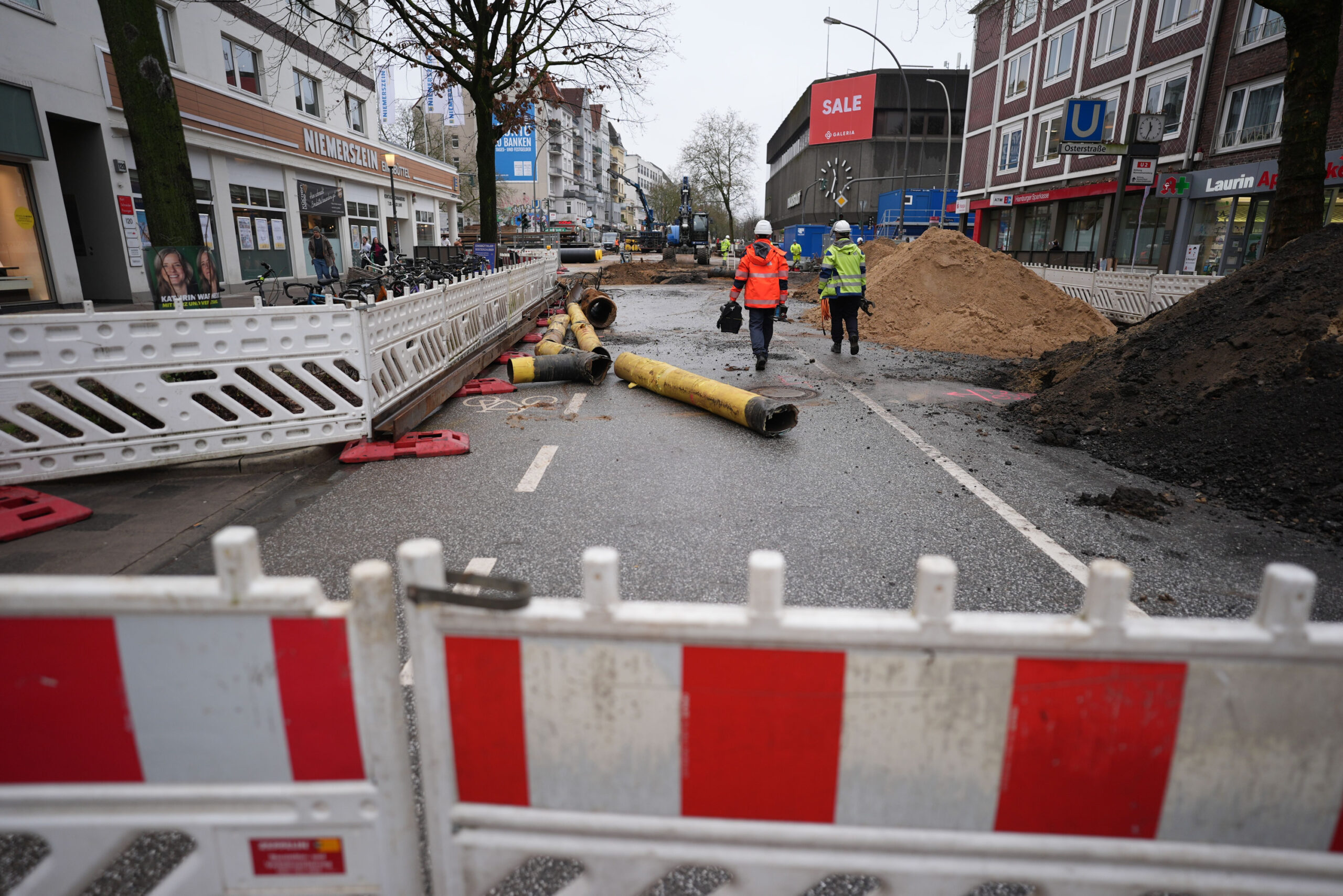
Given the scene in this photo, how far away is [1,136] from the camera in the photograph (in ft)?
47.1

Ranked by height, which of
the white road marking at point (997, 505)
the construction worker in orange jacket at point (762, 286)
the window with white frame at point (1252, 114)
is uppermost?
the window with white frame at point (1252, 114)

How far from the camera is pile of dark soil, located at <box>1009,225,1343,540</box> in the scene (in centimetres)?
512

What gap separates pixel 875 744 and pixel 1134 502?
14.6ft

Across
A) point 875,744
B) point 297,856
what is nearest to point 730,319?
point 875,744

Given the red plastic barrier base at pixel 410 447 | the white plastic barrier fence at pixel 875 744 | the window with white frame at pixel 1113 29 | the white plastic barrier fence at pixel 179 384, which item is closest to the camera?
the white plastic barrier fence at pixel 875 744

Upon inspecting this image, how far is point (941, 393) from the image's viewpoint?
354 inches

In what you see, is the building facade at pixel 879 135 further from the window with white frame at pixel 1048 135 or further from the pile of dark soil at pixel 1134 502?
the pile of dark soil at pixel 1134 502

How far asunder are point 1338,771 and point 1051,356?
996cm

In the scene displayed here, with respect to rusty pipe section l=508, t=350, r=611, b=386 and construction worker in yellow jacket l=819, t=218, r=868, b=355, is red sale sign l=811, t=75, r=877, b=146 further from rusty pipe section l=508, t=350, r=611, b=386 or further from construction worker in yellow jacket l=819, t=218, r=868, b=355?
rusty pipe section l=508, t=350, r=611, b=386

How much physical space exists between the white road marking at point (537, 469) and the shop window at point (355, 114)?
32767 mm

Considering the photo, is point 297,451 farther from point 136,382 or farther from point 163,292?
point 163,292

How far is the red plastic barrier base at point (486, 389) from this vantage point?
8992 millimetres

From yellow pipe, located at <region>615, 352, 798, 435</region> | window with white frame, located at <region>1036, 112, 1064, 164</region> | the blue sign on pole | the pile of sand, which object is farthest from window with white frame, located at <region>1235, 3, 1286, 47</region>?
yellow pipe, located at <region>615, 352, 798, 435</region>

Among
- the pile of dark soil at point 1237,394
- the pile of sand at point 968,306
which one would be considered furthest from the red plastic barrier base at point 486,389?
the pile of sand at point 968,306
